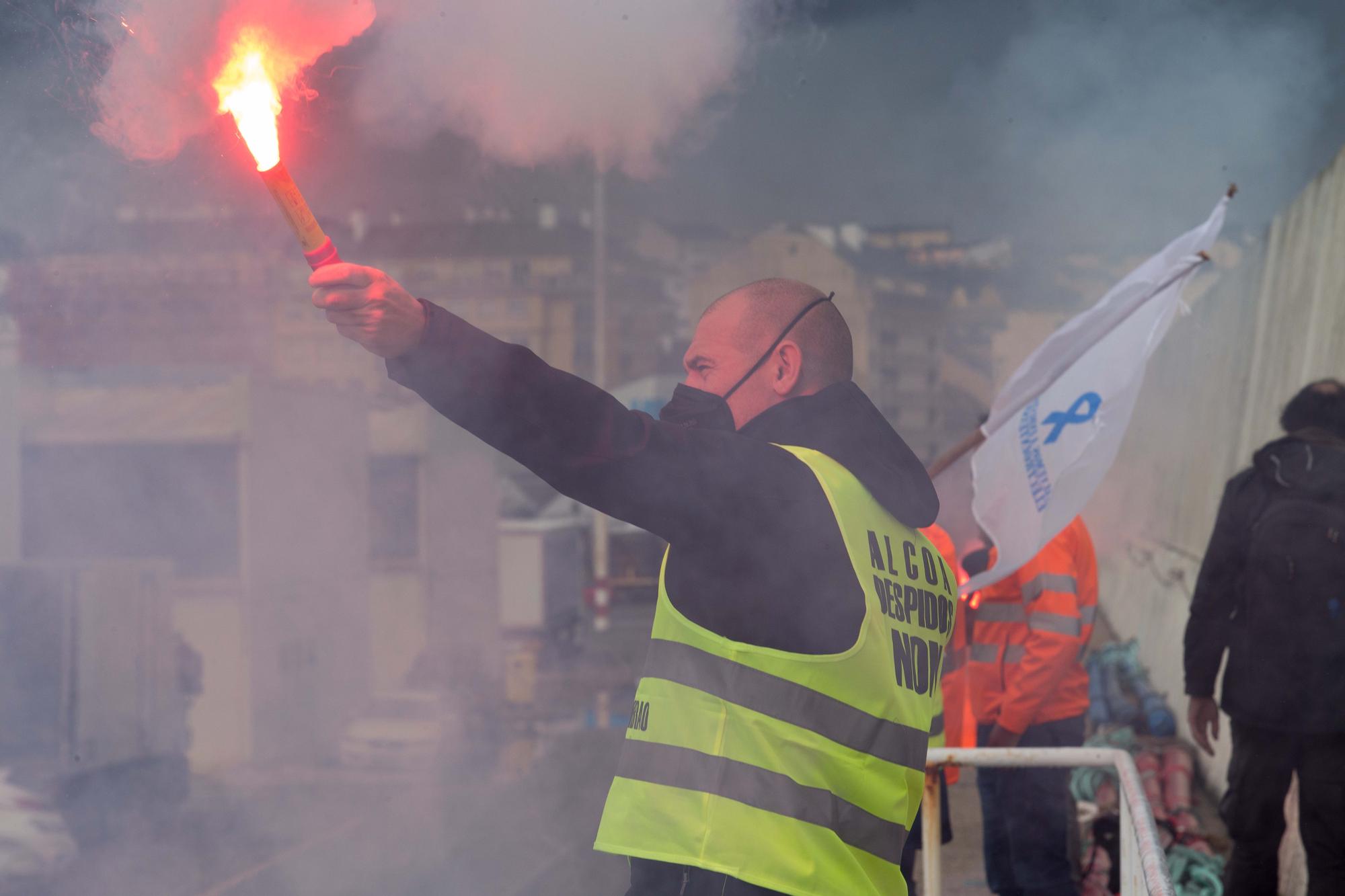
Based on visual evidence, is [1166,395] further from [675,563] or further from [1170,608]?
[675,563]

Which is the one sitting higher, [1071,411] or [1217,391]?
[1217,391]

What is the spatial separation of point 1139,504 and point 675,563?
1342 cm

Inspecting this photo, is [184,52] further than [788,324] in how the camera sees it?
Yes

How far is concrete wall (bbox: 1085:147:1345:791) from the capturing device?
5844 millimetres

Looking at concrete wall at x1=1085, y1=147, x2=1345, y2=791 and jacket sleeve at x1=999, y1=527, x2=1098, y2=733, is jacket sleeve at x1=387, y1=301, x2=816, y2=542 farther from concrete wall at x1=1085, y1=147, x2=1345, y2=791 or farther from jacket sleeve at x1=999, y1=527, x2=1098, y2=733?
concrete wall at x1=1085, y1=147, x2=1345, y2=791

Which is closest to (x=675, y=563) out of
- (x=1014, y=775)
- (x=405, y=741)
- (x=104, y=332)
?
(x=1014, y=775)

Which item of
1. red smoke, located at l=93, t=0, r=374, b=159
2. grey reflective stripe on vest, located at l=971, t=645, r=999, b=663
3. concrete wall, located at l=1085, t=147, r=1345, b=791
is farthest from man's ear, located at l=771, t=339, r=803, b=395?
concrete wall, located at l=1085, t=147, r=1345, b=791

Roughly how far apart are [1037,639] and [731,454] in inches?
96.2

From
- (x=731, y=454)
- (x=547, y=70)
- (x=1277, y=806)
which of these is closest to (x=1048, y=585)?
(x=1277, y=806)

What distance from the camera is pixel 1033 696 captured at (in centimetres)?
347

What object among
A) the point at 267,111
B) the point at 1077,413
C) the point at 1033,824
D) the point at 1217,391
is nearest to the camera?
the point at 267,111

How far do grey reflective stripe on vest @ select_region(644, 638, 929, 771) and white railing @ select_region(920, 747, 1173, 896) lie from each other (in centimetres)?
85

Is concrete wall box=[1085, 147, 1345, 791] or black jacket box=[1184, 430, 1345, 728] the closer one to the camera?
black jacket box=[1184, 430, 1345, 728]

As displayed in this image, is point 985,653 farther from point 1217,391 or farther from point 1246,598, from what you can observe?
point 1217,391
